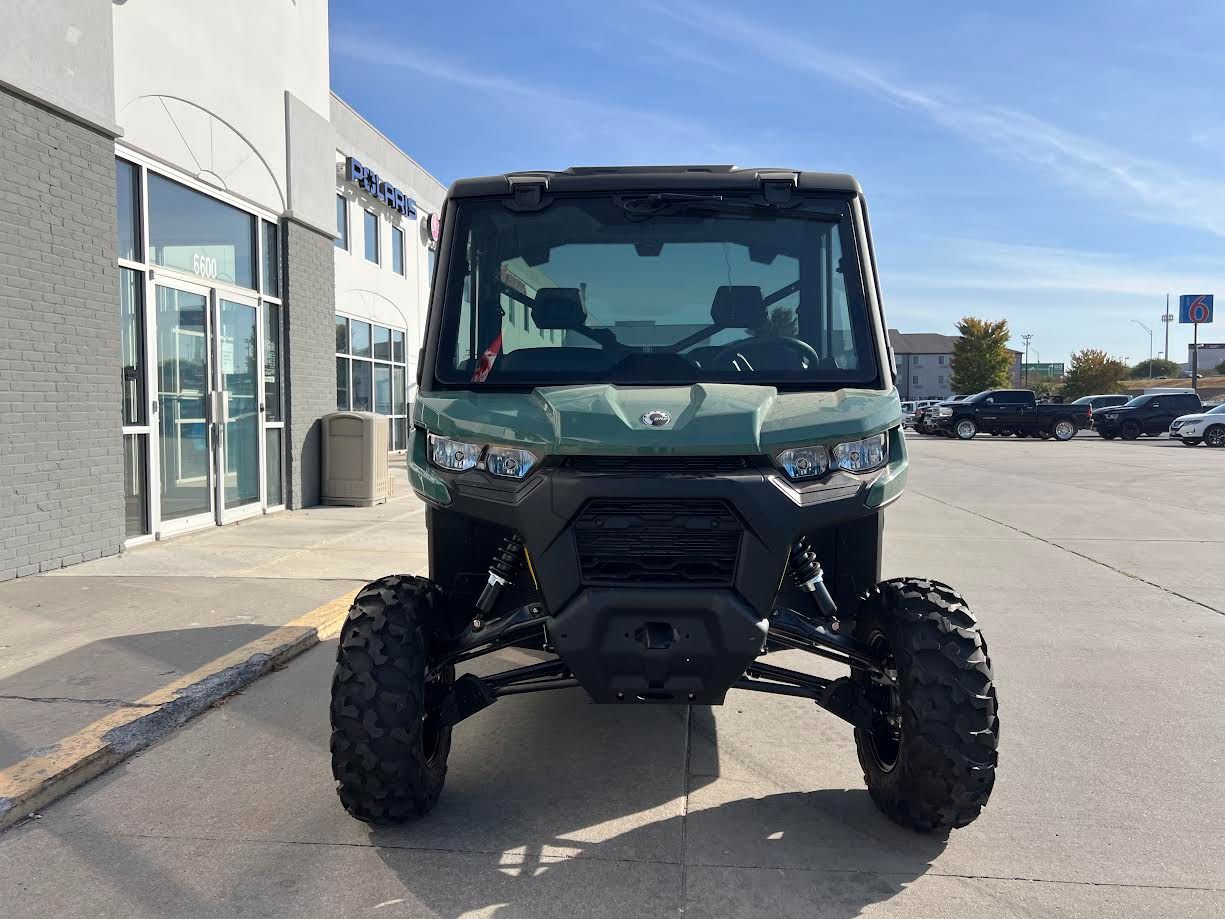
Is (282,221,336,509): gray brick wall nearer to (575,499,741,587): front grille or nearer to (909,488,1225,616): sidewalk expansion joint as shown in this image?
(909,488,1225,616): sidewalk expansion joint

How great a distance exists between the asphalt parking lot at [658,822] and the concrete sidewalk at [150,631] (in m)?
0.17

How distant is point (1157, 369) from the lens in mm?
125125

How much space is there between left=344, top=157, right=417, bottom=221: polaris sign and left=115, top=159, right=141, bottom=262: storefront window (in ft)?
37.4

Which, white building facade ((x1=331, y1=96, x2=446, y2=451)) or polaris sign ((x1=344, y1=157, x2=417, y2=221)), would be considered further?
white building facade ((x1=331, y1=96, x2=446, y2=451))

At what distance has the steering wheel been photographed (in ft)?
12.2

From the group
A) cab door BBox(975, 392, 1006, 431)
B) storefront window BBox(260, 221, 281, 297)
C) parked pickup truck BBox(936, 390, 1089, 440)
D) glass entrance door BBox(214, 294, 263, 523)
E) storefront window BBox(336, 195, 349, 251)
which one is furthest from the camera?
cab door BBox(975, 392, 1006, 431)

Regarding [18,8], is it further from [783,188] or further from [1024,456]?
[1024,456]

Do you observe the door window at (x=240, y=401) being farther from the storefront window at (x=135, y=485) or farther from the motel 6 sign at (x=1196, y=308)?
the motel 6 sign at (x=1196, y=308)

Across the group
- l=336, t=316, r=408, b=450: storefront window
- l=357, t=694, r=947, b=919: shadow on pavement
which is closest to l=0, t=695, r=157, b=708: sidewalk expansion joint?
l=357, t=694, r=947, b=919: shadow on pavement

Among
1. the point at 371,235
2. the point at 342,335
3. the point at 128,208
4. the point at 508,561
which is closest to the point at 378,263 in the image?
the point at 371,235

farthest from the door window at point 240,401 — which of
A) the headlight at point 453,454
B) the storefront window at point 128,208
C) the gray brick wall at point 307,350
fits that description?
the headlight at point 453,454

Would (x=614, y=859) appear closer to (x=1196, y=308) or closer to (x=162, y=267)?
(x=162, y=267)

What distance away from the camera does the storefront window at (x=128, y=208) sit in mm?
8438

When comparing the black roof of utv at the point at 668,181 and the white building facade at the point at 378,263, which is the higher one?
the white building facade at the point at 378,263
